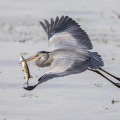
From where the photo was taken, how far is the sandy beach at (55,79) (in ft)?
20.8

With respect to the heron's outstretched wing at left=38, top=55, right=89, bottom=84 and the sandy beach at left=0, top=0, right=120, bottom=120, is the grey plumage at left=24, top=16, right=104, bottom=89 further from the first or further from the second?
the sandy beach at left=0, top=0, right=120, bottom=120

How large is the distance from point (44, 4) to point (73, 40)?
9.42 meters

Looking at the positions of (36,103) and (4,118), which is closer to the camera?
(4,118)

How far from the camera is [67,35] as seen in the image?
6.88 m

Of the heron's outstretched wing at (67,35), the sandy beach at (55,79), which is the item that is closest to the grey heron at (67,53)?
the heron's outstretched wing at (67,35)

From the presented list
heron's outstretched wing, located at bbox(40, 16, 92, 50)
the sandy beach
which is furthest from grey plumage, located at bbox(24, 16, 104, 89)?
the sandy beach

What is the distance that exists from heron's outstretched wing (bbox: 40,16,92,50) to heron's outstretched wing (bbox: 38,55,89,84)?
1.68 ft

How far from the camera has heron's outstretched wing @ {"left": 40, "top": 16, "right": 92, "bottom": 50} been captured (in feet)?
21.8

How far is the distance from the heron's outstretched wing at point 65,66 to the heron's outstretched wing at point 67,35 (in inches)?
20.2

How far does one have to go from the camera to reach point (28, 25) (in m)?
13.0

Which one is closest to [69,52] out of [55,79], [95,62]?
[95,62]

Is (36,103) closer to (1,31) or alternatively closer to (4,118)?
(4,118)

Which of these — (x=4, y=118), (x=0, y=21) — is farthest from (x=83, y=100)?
(x=0, y=21)

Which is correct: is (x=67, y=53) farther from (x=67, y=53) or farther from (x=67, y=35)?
(x=67, y=35)
